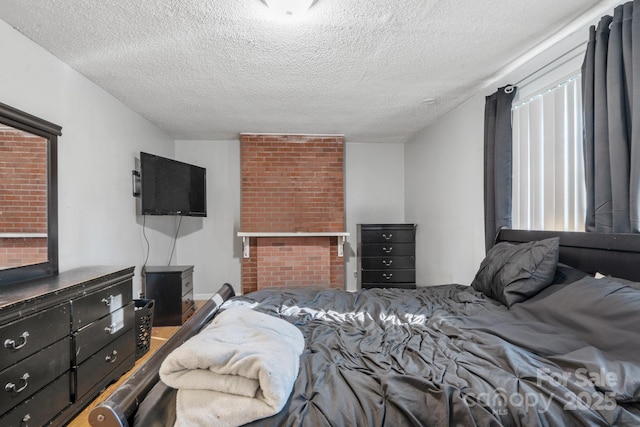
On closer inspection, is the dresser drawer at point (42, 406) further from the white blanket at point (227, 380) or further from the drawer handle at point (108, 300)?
the white blanket at point (227, 380)

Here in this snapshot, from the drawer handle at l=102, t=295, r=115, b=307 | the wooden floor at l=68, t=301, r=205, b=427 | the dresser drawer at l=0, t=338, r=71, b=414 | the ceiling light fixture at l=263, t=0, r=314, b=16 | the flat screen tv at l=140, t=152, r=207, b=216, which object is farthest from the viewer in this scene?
the flat screen tv at l=140, t=152, r=207, b=216

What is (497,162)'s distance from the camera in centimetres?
237

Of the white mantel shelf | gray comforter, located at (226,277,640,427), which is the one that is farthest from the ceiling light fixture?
the white mantel shelf

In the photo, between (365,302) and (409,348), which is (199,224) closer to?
(365,302)

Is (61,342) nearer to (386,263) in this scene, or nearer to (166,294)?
(166,294)

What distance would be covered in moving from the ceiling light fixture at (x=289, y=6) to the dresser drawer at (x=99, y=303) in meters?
2.03

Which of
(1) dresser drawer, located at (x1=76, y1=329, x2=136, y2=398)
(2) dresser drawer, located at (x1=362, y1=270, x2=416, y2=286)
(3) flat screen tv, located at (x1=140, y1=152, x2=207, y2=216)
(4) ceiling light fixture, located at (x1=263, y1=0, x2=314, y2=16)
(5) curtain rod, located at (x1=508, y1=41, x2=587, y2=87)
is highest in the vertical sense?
(4) ceiling light fixture, located at (x1=263, y1=0, x2=314, y2=16)

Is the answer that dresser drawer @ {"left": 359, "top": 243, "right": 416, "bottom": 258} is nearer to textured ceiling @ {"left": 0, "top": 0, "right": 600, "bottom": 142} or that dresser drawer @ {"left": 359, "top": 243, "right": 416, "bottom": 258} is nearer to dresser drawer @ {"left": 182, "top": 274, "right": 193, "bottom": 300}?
textured ceiling @ {"left": 0, "top": 0, "right": 600, "bottom": 142}

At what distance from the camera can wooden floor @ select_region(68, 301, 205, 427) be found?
5.68 feet

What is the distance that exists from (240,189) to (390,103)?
7.73ft

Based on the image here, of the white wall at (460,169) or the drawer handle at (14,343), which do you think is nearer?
the drawer handle at (14,343)

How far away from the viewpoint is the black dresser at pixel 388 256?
3859mm

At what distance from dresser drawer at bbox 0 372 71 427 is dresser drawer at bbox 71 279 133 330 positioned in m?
0.31

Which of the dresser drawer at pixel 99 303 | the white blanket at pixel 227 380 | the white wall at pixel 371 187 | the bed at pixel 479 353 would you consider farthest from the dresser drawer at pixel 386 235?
the white blanket at pixel 227 380
